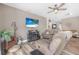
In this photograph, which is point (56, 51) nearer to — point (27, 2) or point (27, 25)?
point (27, 25)

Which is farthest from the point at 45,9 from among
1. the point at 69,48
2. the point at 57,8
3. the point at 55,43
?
the point at 69,48

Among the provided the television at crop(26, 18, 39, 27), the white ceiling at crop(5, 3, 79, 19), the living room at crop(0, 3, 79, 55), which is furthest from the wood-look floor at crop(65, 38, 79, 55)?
the television at crop(26, 18, 39, 27)

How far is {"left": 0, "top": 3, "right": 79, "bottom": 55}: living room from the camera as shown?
6.72 feet

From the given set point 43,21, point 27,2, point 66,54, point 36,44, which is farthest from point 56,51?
point 27,2

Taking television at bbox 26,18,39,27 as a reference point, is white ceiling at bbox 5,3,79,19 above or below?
above

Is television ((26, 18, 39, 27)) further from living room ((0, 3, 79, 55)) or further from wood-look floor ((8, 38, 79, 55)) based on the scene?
wood-look floor ((8, 38, 79, 55))

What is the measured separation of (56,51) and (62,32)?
10.5 inches

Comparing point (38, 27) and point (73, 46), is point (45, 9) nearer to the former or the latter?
point (38, 27)

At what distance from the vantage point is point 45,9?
6.78 feet

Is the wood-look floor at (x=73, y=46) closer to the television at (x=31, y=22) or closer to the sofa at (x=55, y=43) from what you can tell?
the sofa at (x=55, y=43)

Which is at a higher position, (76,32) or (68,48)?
(76,32)

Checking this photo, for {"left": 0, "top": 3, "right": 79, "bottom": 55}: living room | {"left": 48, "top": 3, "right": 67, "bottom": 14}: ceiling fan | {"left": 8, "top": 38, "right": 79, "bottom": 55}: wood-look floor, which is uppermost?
{"left": 48, "top": 3, "right": 67, "bottom": 14}: ceiling fan

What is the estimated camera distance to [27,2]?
2076 millimetres
